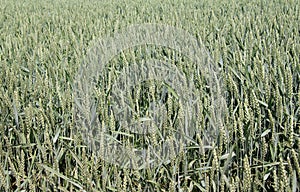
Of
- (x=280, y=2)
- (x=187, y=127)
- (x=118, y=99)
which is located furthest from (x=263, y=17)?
(x=187, y=127)

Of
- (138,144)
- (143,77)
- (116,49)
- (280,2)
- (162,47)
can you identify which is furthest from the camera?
(280,2)

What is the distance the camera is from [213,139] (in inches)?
64.2

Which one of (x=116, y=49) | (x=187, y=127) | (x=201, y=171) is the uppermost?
(x=116, y=49)

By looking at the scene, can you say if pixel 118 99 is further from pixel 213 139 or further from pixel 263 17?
pixel 263 17

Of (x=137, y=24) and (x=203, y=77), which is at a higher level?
(x=137, y=24)

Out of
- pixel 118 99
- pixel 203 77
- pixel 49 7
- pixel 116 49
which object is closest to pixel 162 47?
pixel 116 49

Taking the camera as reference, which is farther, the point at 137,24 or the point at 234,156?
the point at 137,24

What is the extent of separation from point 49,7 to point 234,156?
652 cm

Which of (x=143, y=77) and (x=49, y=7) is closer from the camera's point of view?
(x=143, y=77)

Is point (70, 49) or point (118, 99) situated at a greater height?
point (70, 49)

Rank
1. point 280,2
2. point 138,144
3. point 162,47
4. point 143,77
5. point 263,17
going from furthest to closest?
point 280,2, point 263,17, point 162,47, point 143,77, point 138,144

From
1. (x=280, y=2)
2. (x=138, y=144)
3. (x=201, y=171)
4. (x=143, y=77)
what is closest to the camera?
(x=201, y=171)

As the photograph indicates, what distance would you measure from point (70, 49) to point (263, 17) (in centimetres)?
238

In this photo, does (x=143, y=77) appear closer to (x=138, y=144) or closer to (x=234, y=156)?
(x=138, y=144)
